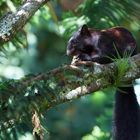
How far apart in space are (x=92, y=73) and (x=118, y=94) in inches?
22.1

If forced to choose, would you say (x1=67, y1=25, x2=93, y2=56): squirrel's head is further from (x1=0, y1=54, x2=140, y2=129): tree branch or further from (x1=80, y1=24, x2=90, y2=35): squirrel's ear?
(x1=0, y1=54, x2=140, y2=129): tree branch

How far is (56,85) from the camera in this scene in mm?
1069

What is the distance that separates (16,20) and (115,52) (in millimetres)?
487

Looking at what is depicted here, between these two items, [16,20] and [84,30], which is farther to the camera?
[84,30]

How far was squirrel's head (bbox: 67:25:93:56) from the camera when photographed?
1.65 metres

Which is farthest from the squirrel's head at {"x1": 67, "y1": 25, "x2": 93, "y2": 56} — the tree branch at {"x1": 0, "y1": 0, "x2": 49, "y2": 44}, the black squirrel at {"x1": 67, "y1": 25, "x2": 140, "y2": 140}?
the tree branch at {"x1": 0, "y1": 0, "x2": 49, "y2": 44}

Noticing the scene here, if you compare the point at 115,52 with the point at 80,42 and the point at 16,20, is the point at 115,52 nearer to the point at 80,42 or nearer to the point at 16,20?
the point at 80,42

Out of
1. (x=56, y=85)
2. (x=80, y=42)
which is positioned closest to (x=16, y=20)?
(x=56, y=85)

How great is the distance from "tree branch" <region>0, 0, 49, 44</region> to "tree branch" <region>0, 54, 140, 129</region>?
0.16m

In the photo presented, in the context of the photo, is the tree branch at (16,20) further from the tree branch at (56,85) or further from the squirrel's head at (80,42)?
the squirrel's head at (80,42)

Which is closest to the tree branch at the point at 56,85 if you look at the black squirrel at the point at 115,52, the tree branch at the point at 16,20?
the tree branch at the point at 16,20

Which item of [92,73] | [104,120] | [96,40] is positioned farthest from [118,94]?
[92,73]

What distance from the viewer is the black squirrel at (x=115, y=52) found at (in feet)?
5.42

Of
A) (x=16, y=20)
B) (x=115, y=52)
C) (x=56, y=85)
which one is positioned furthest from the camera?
(x=115, y=52)
